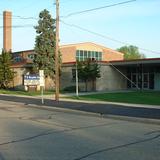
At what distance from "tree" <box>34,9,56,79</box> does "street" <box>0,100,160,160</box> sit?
112ft

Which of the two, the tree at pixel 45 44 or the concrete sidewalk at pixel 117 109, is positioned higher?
the tree at pixel 45 44

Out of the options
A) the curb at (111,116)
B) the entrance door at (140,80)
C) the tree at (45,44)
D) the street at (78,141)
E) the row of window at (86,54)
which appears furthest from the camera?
the row of window at (86,54)

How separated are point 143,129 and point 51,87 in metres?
43.3

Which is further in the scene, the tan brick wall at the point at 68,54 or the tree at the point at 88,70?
the tan brick wall at the point at 68,54

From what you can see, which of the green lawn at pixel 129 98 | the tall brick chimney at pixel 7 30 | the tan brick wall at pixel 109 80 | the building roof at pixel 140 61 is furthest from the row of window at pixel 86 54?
the green lawn at pixel 129 98

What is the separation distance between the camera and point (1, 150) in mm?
10453

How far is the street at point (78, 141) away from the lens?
9.73 metres

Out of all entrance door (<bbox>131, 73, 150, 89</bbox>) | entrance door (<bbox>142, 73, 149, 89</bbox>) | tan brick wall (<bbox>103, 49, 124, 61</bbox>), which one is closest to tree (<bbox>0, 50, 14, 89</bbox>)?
entrance door (<bbox>131, 73, 150, 89</bbox>)

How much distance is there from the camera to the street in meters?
9.73

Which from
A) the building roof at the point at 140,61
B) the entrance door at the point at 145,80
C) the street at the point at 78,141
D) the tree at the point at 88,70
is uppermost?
the building roof at the point at 140,61

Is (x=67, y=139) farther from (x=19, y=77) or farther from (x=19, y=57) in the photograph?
(x=19, y=57)

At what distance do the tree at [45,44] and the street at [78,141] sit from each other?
112ft

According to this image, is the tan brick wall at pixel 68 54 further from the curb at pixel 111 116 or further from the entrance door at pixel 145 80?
the curb at pixel 111 116

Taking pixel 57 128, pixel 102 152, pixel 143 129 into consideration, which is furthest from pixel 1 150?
pixel 143 129
